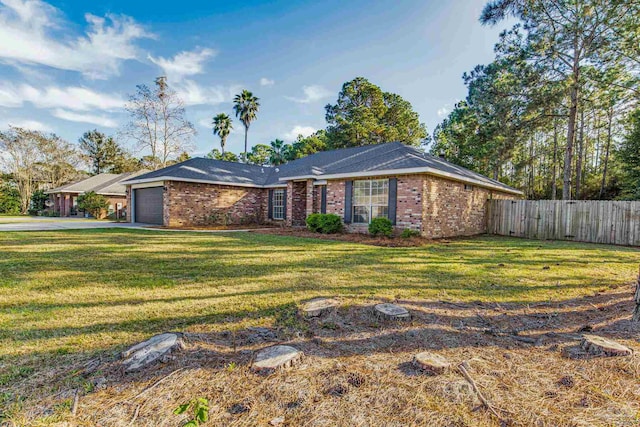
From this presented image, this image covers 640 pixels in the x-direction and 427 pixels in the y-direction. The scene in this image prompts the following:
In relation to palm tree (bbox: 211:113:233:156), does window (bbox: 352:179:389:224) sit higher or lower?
lower

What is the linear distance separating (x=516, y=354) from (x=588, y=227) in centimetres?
1313

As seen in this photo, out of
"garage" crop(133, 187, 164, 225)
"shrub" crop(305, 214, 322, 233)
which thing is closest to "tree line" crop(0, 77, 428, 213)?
"garage" crop(133, 187, 164, 225)

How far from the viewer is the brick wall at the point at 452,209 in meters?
11.0

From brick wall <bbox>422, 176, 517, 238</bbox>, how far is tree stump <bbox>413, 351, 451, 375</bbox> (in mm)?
8656

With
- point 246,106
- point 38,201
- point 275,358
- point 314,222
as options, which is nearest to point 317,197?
point 314,222

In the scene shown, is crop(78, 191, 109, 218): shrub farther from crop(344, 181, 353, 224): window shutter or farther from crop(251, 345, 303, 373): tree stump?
crop(251, 345, 303, 373): tree stump

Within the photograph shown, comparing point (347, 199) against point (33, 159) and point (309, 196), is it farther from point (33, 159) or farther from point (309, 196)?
point (33, 159)

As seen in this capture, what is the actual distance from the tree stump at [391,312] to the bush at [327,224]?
28.5 ft

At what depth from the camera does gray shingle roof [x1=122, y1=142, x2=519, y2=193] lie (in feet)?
37.6

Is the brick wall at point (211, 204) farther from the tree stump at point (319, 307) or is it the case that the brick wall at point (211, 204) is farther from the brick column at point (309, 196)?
the tree stump at point (319, 307)

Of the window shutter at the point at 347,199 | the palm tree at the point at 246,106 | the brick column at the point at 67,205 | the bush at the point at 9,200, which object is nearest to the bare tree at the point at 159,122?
the palm tree at the point at 246,106

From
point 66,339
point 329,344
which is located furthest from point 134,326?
point 329,344

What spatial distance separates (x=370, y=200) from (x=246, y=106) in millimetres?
26238

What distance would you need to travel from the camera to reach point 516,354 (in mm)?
2631
